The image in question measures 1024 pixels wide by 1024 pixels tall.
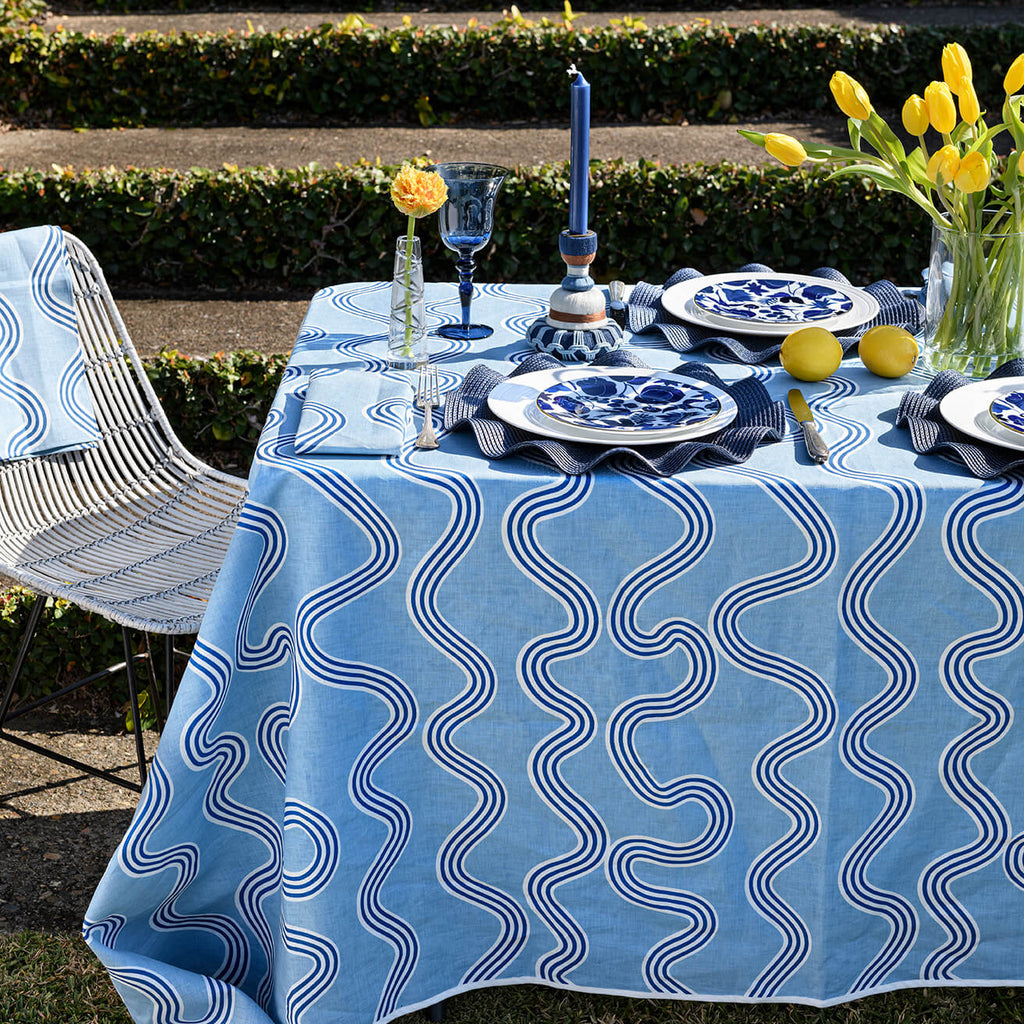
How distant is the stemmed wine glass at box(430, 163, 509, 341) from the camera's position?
2.01 meters

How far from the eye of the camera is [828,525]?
157 cm

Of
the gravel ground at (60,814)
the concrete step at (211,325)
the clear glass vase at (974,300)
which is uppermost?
the clear glass vase at (974,300)

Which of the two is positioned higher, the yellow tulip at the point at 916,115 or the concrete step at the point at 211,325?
the yellow tulip at the point at 916,115

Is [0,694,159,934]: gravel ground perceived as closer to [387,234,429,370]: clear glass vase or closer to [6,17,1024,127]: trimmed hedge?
[387,234,429,370]: clear glass vase

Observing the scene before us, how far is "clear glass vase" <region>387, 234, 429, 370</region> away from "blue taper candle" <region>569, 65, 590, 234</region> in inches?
10.4

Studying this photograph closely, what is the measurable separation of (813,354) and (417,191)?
663 millimetres

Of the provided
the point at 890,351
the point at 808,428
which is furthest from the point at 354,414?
the point at 890,351

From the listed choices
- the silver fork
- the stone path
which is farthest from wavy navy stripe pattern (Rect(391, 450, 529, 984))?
the stone path

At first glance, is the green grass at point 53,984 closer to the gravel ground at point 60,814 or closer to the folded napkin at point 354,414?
the gravel ground at point 60,814

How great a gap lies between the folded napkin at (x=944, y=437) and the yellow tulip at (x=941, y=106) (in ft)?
1.21

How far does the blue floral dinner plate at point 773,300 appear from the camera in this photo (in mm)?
2162

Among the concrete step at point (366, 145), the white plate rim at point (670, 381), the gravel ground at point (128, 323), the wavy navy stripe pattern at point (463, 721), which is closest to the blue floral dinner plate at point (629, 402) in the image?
the white plate rim at point (670, 381)

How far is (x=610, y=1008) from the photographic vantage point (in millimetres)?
1964

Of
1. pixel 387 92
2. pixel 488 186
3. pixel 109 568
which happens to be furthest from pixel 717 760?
pixel 387 92
